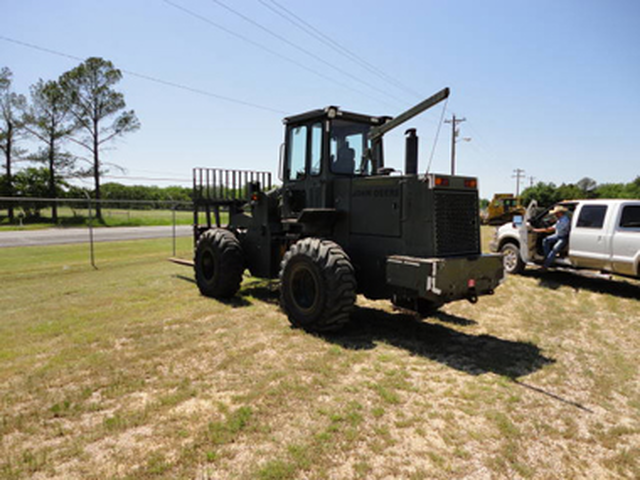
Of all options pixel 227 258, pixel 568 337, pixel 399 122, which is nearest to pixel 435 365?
pixel 568 337

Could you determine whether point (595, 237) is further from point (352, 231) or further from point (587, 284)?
point (352, 231)

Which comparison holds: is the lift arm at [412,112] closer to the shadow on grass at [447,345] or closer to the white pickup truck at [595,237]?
the shadow on grass at [447,345]

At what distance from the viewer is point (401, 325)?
21.5ft

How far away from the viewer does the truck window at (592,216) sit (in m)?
9.43

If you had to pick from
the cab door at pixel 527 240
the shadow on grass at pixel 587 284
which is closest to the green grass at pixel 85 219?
the cab door at pixel 527 240

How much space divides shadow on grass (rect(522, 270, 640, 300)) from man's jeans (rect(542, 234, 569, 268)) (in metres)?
0.63

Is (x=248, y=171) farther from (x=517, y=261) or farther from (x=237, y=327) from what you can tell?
(x=517, y=261)

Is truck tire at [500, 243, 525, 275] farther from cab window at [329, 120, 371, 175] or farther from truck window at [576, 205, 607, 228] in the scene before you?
cab window at [329, 120, 371, 175]

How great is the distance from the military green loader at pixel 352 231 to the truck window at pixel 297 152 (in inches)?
0.7

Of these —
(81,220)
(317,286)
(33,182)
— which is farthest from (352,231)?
(33,182)

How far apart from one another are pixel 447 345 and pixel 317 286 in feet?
6.39

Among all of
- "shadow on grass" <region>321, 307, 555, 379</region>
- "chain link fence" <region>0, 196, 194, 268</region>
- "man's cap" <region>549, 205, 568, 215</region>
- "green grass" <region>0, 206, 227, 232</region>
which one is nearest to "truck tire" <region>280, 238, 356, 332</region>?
A: "shadow on grass" <region>321, 307, 555, 379</region>

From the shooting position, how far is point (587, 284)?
33.8 ft

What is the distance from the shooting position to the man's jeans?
32.6ft
